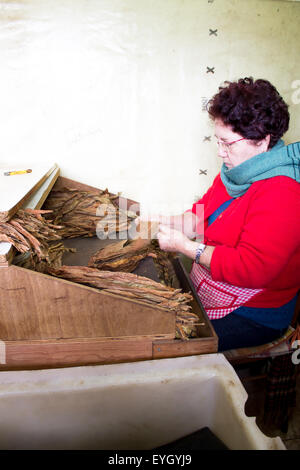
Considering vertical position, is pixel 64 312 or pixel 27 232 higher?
pixel 27 232

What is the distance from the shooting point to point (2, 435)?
911mm

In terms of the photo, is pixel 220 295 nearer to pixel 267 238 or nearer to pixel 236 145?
pixel 267 238

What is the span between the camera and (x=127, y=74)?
2.31m

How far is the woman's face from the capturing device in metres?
1.43

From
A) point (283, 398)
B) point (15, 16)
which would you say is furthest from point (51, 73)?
point (283, 398)

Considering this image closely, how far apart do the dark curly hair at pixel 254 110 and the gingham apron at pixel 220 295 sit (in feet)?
2.47

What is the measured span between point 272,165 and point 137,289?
0.84 meters

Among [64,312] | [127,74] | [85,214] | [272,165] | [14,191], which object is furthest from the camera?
[127,74]

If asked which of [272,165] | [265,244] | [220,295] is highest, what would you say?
[272,165]

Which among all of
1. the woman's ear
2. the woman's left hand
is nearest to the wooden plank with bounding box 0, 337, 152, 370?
the woman's left hand

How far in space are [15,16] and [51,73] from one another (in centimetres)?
41

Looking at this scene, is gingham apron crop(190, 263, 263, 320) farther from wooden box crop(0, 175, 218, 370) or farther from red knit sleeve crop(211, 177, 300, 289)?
wooden box crop(0, 175, 218, 370)

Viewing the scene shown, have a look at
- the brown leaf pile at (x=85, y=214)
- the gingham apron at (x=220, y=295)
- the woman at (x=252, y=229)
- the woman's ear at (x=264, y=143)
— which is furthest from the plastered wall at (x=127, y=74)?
the gingham apron at (x=220, y=295)

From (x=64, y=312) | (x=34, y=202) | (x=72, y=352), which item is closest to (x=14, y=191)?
(x=34, y=202)
